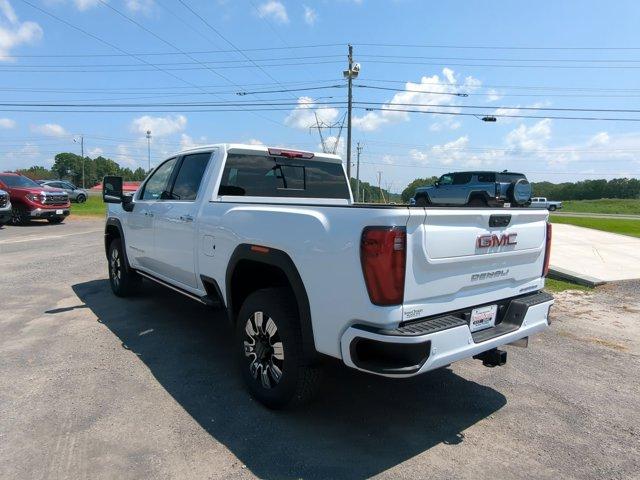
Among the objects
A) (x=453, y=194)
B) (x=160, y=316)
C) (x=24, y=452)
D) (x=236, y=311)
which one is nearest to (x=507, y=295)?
(x=236, y=311)

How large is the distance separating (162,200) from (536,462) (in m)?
4.29

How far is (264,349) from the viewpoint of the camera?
11.7ft

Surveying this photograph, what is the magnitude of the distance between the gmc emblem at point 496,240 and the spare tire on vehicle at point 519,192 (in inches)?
574

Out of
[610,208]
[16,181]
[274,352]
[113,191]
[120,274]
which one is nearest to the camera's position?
[274,352]

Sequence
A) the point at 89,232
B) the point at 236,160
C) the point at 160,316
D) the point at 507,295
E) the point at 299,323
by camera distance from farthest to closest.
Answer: the point at 89,232, the point at 160,316, the point at 236,160, the point at 507,295, the point at 299,323

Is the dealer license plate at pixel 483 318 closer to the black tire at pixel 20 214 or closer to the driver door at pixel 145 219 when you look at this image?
the driver door at pixel 145 219

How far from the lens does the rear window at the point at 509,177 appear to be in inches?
679

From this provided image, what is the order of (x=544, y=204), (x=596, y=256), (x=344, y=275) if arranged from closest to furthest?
(x=344, y=275)
(x=596, y=256)
(x=544, y=204)

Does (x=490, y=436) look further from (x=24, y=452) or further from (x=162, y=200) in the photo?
(x=162, y=200)

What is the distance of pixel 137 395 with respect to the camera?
149 inches

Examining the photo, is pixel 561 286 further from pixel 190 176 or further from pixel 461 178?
pixel 461 178

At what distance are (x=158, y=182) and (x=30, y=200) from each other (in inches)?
621

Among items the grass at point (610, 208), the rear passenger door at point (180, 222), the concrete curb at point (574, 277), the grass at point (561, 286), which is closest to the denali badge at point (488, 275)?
the rear passenger door at point (180, 222)

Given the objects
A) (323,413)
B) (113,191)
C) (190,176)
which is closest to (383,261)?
(323,413)
